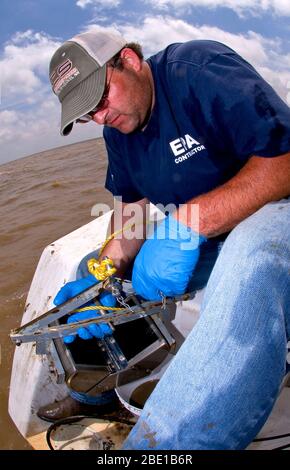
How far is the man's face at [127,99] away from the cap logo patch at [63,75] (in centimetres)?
14

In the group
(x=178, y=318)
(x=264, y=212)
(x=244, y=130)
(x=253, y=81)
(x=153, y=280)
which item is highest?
(x=253, y=81)

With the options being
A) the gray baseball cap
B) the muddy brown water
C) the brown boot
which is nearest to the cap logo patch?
the gray baseball cap

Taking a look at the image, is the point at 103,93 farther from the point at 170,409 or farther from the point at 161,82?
the point at 170,409

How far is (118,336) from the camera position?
1.58 m

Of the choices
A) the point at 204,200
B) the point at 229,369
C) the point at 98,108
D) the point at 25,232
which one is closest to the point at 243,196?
the point at 204,200

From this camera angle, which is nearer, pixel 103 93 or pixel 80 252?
pixel 103 93

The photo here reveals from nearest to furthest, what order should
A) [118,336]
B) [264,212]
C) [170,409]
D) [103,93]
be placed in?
1. [170,409]
2. [264,212]
3. [103,93]
4. [118,336]

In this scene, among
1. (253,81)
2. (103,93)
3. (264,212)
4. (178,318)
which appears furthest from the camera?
(178,318)

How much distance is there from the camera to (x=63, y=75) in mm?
1454

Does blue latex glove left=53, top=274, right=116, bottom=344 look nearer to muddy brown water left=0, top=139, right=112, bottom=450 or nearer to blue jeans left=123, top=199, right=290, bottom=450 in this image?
blue jeans left=123, top=199, right=290, bottom=450

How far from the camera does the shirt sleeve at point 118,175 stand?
1.80 meters

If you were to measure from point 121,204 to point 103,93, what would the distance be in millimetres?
705

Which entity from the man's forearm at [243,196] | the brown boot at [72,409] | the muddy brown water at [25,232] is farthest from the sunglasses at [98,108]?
the muddy brown water at [25,232]

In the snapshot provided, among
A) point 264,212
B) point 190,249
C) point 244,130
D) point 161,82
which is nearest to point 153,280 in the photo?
point 190,249
